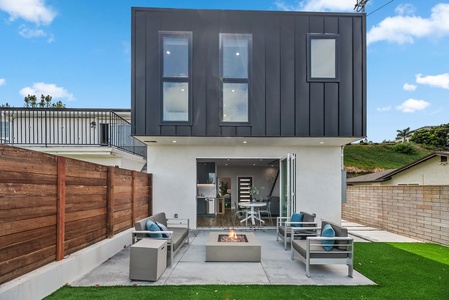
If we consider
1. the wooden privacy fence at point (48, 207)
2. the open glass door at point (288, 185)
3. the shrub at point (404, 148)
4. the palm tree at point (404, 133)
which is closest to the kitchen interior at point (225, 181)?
the open glass door at point (288, 185)

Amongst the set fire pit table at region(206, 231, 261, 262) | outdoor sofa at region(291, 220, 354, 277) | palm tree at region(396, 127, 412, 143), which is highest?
palm tree at region(396, 127, 412, 143)

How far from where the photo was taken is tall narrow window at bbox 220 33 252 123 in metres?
7.85

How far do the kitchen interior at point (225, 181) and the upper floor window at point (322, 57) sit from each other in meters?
5.21

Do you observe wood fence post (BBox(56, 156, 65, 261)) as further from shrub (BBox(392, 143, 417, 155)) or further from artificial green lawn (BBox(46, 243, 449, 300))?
shrub (BBox(392, 143, 417, 155))

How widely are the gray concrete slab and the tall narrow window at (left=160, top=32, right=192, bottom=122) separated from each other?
3879 millimetres

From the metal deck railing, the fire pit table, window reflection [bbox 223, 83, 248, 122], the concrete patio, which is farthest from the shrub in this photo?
the fire pit table

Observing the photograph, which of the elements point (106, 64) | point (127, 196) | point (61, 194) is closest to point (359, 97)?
point (127, 196)

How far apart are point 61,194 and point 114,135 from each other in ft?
22.2

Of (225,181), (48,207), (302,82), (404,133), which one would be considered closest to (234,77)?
(302,82)

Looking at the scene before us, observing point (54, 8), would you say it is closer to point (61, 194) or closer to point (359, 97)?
point (61, 194)

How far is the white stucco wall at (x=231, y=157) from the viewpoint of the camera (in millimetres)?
9164

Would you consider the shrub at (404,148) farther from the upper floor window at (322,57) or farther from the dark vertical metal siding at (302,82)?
the dark vertical metal siding at (302,82)

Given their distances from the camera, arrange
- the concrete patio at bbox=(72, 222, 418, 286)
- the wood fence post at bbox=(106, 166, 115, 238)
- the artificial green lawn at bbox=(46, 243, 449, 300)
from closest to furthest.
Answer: the artificial green lawn at bbox=(46, 243, 449, 300) < the concrete patio at bbox=(72, 222, 418, 286) < the wood fence post at bbox=(106, 166, 115, 238)

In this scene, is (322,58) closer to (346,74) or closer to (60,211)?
(346,74)
